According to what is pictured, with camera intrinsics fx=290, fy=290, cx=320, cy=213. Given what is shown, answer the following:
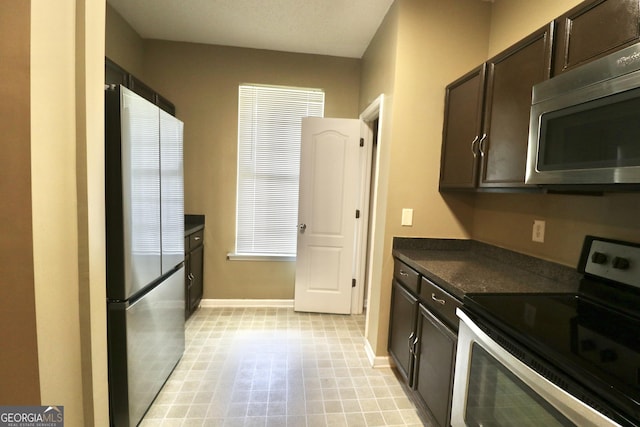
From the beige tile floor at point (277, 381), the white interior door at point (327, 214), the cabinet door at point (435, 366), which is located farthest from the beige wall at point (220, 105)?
the cabinet door at point (435, 366)

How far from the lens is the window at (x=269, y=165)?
320 centimetres

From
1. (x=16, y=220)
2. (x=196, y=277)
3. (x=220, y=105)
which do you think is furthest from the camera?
(x=220, y=105)

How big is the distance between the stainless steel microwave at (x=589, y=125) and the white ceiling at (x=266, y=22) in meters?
1.57

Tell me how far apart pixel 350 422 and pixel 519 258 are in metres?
1.42

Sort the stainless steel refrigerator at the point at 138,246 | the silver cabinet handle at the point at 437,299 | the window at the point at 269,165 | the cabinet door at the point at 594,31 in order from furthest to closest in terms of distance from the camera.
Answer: the window at the point at 269,165 → the silver cabinet handle at the point at 437,299 → the stainless steel refrigerator at the point at 138,246 → the cabinet door at the point at 594,31

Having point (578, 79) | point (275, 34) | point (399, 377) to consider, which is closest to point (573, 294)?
point (578, 79)

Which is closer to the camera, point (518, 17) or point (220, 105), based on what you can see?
point (518, 17)

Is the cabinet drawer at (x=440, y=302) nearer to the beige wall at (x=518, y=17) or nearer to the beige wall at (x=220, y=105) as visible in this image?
the beige wall at (x=518, y=17)

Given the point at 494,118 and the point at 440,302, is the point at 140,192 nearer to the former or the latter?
the point at 440,302

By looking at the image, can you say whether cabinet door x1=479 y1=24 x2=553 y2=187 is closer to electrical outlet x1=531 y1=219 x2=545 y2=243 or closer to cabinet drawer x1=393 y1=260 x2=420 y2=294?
electrical outlet x1=531 y1=219 x2=545 y2=243

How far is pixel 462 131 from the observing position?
6.28ft

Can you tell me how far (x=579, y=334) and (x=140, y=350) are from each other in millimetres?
2018

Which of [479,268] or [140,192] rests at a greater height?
[140,192]

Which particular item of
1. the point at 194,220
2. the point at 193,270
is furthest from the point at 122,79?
the point at 193,270
